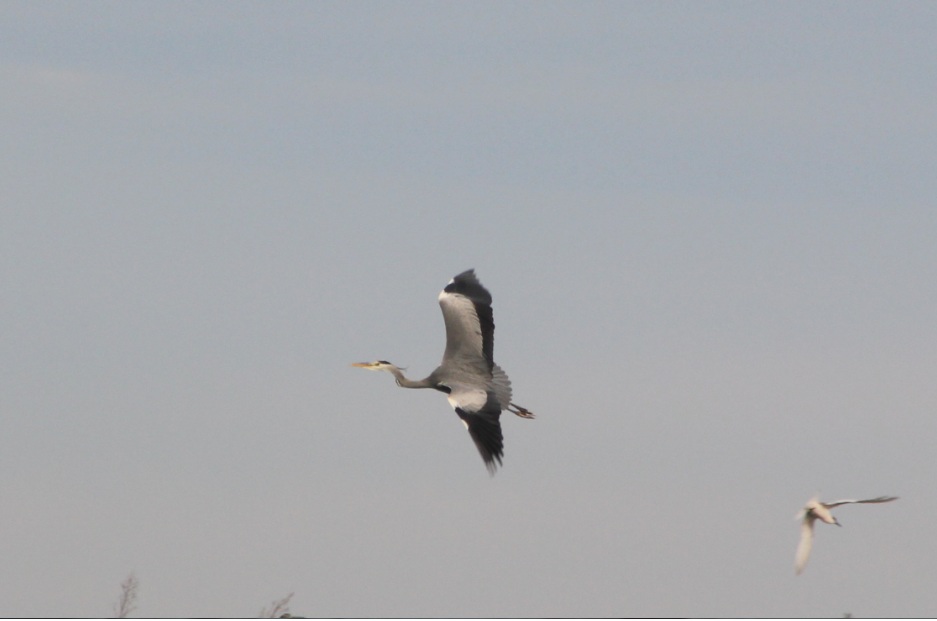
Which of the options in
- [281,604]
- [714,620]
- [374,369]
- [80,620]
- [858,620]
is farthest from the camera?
[374,369]

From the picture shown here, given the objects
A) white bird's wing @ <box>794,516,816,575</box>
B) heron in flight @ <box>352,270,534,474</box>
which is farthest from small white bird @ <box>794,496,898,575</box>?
heron in flight @ <box>352,270,534,474</box>

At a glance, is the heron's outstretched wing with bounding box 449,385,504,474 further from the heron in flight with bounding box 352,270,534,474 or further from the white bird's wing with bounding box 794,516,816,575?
the white bird's wing with bounding box 794,516,816,575

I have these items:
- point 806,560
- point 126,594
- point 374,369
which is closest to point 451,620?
point 126,594

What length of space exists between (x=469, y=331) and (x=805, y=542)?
32.6 ft

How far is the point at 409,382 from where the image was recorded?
30219mm

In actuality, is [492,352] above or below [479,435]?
above

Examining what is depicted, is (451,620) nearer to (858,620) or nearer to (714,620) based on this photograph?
(714,620)

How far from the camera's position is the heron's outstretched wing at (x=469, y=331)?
29266 mm

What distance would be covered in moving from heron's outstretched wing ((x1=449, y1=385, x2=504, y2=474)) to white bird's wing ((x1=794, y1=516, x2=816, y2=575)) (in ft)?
19.4

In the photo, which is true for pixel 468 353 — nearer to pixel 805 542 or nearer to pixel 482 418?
pixel 482 418

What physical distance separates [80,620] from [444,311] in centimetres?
1505

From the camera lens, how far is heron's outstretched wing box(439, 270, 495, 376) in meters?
29.3

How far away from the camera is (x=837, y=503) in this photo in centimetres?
2066

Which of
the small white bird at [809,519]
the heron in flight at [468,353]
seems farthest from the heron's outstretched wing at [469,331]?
the small white bird at [809,519]
